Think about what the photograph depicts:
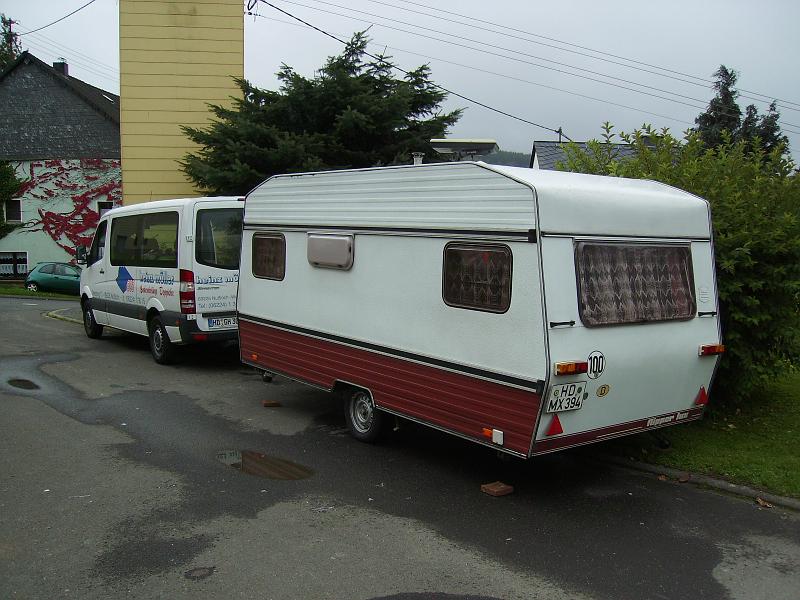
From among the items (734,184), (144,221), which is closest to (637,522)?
(734,184)

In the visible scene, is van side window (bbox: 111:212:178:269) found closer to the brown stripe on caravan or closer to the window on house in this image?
the brown stripe on caravan

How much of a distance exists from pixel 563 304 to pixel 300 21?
1549 centimetres

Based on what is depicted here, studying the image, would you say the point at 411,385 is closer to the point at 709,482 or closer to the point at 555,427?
the point at 555,427

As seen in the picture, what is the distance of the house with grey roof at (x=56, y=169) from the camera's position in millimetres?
33250

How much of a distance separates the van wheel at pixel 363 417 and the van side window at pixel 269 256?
1709mm

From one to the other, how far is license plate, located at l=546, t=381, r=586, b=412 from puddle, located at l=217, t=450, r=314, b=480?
2364 millimetres

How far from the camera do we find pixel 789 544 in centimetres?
541

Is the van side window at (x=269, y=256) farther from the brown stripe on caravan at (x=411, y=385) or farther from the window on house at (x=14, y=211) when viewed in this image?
the window on house at (x=14, y=211)

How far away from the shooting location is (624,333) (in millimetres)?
6051

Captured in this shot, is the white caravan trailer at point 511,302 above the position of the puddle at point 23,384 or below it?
above

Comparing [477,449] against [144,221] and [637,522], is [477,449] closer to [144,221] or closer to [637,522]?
[637,522]

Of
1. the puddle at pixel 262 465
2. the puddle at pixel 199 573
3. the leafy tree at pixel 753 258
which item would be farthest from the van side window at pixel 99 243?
the puddle at pixel 199 573

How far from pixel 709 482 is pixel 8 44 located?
225ft

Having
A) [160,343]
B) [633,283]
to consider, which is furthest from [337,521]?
[160,343]
